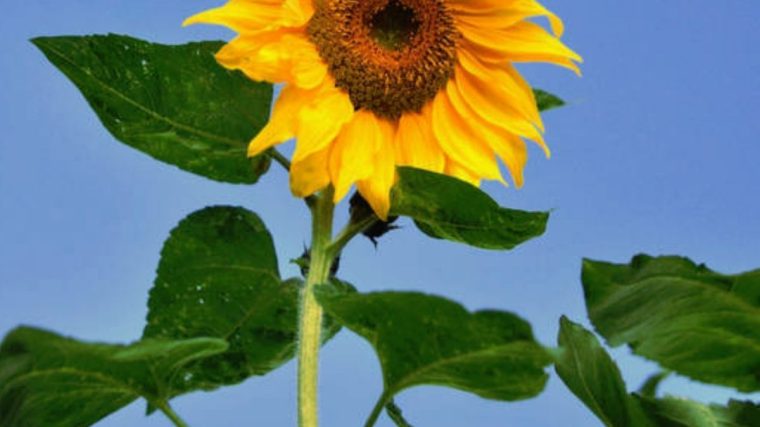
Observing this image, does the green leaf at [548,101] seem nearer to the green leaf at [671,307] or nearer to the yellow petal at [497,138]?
the yellow petal at [497,138]

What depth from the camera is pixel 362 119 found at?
1309 millimetres

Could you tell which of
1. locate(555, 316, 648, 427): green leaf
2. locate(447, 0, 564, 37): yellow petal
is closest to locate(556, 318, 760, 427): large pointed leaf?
locate(555, 316, 648, 427): green leaf

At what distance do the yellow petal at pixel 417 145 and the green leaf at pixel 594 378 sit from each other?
217 millimetres

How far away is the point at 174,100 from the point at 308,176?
0.16 meters

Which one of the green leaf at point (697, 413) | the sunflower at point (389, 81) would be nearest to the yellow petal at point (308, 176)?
the sunflower at point (389, 81)

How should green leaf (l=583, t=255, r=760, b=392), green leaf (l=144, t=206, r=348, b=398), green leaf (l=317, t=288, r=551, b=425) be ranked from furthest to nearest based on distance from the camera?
green leaf (l=144, t=206, r=348, b=398)
green leaf (l=583, t=255, r=760, b=392)
green leaf (l=317, t=288, r=551, b=425)

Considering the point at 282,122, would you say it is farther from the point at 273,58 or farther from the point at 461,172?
the point at 461,172

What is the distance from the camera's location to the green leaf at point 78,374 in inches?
41.4

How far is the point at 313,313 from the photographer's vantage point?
4.11 feet

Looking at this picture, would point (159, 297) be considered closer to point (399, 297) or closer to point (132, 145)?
point (132, 145)

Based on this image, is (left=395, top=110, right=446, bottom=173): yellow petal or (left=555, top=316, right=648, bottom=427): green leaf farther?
(left=395, top=110, right=446, bottom=173): yellow petal

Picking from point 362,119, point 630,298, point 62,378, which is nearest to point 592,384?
point 630,298

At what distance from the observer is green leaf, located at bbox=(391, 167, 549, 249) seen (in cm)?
120

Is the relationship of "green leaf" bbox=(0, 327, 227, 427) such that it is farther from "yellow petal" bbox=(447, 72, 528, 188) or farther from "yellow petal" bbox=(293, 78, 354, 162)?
"yellow petal" bbox=(447, 72, 528, 188)
